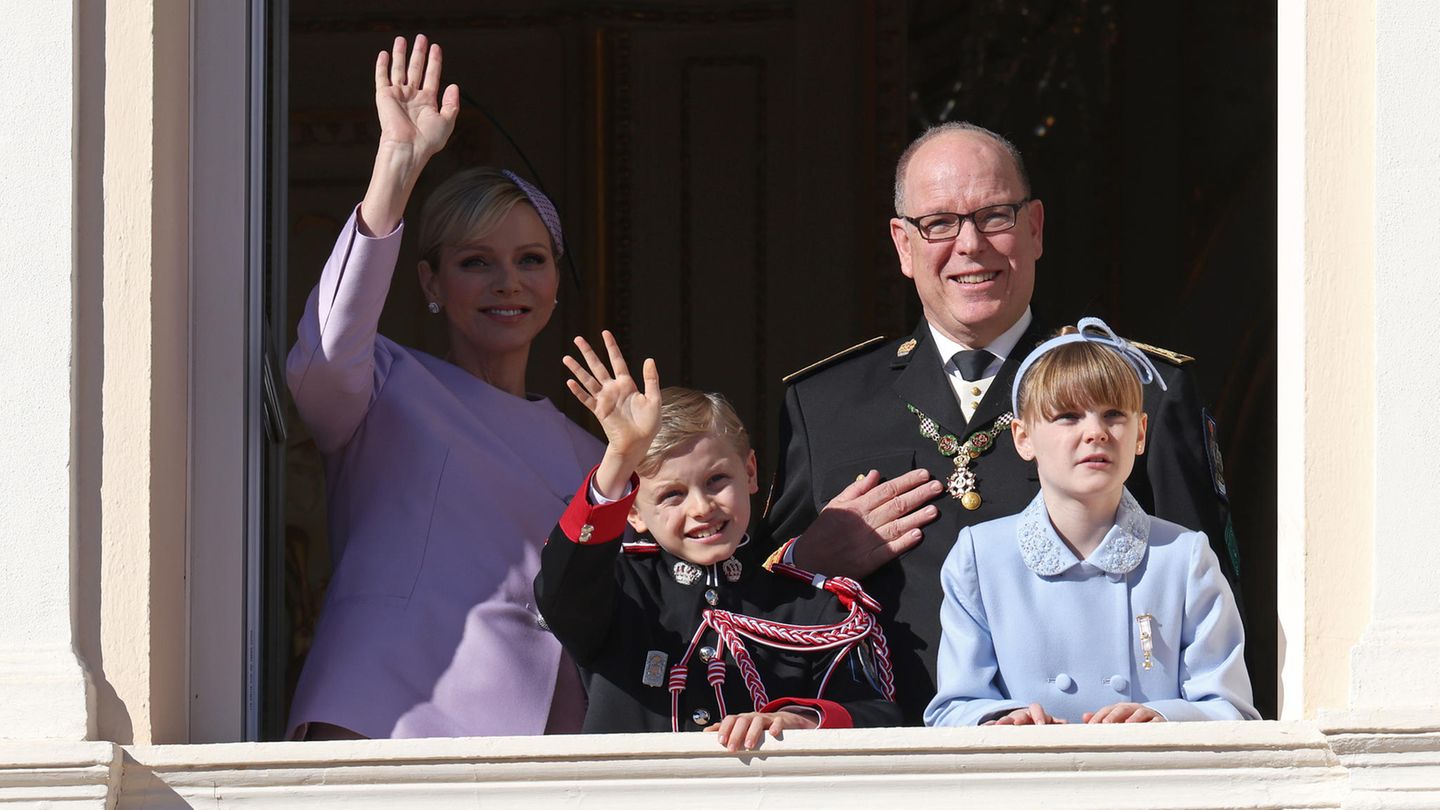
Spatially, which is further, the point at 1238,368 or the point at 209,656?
the point at 1238,368

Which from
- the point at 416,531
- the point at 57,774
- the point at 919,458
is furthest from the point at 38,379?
A: the point at 919,458

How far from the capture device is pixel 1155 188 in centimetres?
834

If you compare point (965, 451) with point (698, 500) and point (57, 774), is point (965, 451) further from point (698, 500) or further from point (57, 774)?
point (57, 774)

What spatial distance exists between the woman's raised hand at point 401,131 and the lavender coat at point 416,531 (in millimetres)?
57

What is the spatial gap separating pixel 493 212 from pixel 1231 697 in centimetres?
163

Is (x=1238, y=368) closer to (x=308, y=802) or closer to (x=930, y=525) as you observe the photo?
(x=930, y=525)

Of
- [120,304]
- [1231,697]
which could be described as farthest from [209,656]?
[1231,697]

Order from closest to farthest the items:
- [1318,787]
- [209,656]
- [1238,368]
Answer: [1318,787], [209,656], [1238,368]

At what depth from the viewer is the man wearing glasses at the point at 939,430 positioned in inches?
165

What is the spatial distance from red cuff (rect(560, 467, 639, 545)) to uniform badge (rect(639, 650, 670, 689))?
275 millimetres

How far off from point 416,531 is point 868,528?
31.2 inches

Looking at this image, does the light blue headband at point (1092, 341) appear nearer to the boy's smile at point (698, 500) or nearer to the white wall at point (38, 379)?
the boy's smile at point (698, 500)

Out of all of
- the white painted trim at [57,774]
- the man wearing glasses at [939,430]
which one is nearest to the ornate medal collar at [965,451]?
the man wearing glasses at [939,430]

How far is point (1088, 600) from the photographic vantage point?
390cm
